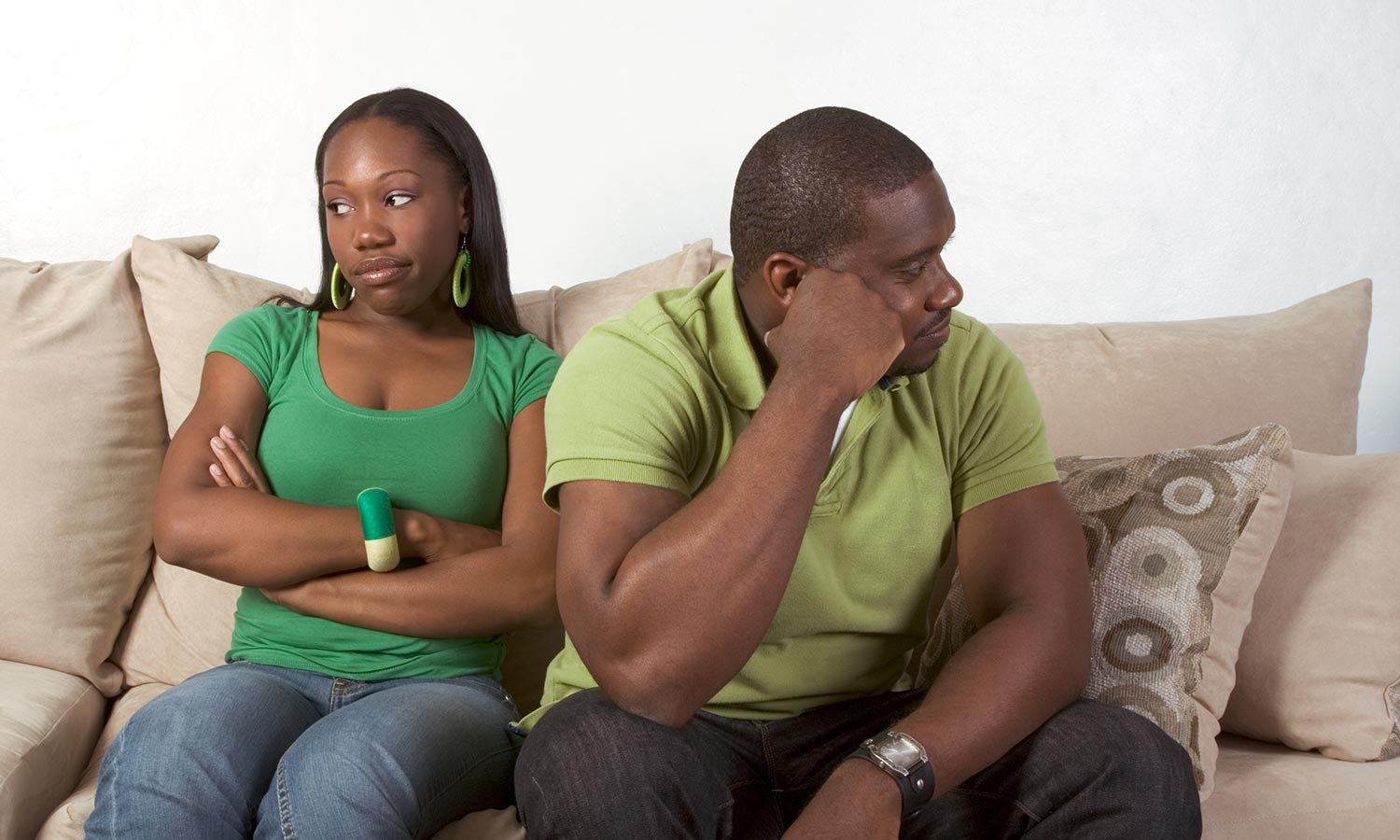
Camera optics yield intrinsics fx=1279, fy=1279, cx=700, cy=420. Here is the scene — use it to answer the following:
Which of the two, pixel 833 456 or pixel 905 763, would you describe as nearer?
pixel 905 763

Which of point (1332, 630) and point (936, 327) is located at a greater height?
point (936, 327)

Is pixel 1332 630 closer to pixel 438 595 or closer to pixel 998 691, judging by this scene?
pixel 998 691

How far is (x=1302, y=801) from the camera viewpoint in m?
1.51

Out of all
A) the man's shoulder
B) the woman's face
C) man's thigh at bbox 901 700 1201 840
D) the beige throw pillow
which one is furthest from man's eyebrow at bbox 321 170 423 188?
man's thigh at bbox 901 700 1201 840

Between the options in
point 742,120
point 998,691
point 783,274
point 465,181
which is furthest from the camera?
point 742,120

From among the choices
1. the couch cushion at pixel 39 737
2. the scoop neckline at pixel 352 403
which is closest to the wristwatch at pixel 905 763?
the scoop neckline at pixel 352 403

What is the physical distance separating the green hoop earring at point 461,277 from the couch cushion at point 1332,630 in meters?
1.17

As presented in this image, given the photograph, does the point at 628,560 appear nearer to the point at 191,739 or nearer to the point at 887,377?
the point at 887,377

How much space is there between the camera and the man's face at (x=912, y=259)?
1308mm

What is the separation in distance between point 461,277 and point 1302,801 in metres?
1.28

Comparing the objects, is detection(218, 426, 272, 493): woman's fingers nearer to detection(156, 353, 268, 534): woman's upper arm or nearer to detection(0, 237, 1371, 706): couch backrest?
detection(156, 353, 268, 534): woman's upper arm

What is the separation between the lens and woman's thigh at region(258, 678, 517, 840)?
1.33 metres

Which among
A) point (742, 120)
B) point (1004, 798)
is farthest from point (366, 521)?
point (742, 120)

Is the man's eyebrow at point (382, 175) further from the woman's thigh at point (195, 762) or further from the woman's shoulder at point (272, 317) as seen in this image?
the woman's thigh at point (195, 762)
